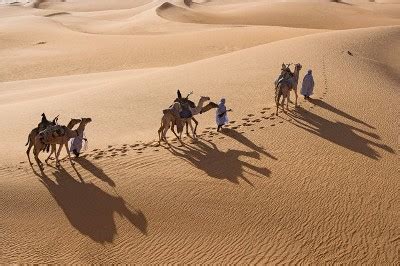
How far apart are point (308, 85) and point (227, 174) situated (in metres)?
5.28

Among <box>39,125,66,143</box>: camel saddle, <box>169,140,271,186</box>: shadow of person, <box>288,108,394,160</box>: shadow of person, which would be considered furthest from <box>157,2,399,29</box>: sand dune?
<box>39,125,66,143</box>: camel saddle

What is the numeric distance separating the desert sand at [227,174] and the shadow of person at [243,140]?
69 mm

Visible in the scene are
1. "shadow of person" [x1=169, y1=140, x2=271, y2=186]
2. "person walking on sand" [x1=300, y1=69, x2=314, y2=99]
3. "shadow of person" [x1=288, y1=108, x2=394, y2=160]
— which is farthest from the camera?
"person walking on sand" [x1=300, y1=69, x2=314, y2=99]

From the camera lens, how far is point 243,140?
10.9 meters

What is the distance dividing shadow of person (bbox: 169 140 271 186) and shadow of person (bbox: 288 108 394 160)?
2075mm

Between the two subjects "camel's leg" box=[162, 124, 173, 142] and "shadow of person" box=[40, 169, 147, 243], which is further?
"camel's leg" box=[162, 124, 173, 142]

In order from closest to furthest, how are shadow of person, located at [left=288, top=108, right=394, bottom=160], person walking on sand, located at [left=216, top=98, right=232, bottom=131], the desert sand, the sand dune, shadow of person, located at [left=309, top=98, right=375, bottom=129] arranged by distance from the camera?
the desert sand, shadow of person, located at [left=288, top=108, right=394, bottom=160], person walking on sand, located at [left=216, top=98, right=232, bottom=131], shadow of person, located at [left=309, top=98, right=375, bottom=129], the sand dune

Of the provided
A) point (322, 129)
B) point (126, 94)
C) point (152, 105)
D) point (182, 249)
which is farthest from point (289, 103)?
point (182, 249)

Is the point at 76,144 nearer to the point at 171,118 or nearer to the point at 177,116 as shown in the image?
the point at 171,118

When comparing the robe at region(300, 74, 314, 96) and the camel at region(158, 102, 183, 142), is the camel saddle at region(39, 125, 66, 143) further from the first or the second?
the robe at region(300, 74, 314, 96)

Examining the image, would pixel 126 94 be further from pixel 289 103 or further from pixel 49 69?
pixel 49 69

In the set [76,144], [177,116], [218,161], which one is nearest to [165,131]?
[177,116]

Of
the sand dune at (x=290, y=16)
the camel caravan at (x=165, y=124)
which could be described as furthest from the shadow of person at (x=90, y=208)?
the sand dune at (x=290, y=16)

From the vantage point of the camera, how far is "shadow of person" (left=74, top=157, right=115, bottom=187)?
360 inches
